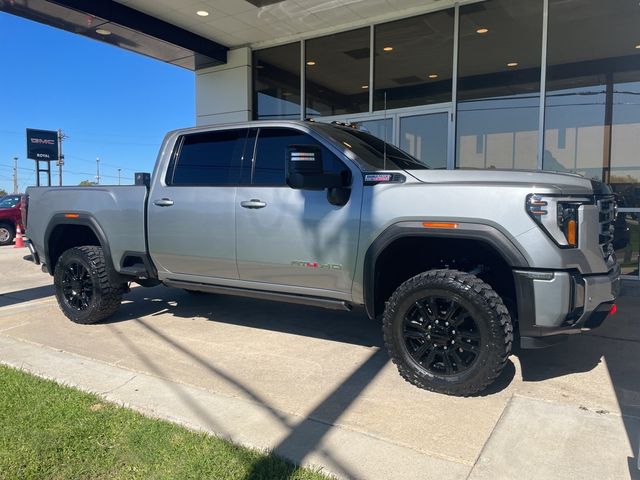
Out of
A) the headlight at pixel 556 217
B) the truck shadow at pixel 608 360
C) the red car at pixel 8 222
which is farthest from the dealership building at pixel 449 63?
the red car at pixel 8 222

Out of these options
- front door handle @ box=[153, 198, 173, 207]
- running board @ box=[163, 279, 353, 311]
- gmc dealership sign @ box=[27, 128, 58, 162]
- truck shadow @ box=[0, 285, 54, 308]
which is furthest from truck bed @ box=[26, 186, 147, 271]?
gmc dealership sign @ box=[27, 128, 58, 162]

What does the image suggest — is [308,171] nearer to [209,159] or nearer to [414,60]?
[209,159]

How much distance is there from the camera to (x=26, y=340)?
5176 mm

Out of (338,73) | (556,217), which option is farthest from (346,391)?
(338,73)

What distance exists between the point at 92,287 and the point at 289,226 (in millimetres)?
2647

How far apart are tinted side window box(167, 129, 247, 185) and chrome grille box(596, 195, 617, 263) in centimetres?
299

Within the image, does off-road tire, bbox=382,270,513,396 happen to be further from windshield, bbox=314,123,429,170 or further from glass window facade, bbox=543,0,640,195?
glass window facade, bbox=543,0,640,195

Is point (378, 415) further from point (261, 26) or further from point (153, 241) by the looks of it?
point (261, 26)

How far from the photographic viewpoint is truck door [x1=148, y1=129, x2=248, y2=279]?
15.3 feet

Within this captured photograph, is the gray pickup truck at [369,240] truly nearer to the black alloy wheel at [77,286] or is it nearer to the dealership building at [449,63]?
the black alloy wheel at [77,286]

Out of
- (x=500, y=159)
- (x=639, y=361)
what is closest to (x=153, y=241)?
(x=639, y=361)

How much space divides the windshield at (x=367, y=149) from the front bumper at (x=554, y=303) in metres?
1.53

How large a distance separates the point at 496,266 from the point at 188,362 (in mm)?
2688

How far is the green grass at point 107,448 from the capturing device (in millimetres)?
2648
